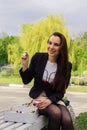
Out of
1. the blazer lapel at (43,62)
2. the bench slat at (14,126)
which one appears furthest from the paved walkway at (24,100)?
the bench slat at (14,126)

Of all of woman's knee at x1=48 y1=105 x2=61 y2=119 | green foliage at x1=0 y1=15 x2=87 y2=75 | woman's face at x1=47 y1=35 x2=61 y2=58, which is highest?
woman's face at x1=47 y1=35 x2=61 y2=58

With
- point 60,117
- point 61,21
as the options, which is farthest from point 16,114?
point 61,21

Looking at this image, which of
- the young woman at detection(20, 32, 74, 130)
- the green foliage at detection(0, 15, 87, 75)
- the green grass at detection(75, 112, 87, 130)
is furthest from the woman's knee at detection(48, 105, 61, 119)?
the green foliage at detection(0, 15, 87, 75)

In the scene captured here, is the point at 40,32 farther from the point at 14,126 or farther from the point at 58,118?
the point at 14,126

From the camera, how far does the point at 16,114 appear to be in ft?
11.3

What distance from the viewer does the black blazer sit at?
367cm

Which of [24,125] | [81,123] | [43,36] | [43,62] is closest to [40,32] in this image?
[43,36]

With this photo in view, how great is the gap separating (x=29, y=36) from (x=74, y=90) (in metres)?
6.72

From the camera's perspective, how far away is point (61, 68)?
3.72 meters

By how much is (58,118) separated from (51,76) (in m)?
0.45

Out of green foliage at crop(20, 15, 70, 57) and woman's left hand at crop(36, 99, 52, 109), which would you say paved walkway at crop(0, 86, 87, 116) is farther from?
woman's left hand at crop(36, 99, 52, 109)

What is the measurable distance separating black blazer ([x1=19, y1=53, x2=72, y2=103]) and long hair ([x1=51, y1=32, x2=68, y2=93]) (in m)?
0.05

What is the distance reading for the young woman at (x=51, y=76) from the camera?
3539 millimetres

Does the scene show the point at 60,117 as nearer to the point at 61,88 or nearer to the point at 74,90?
the point at 61,88
